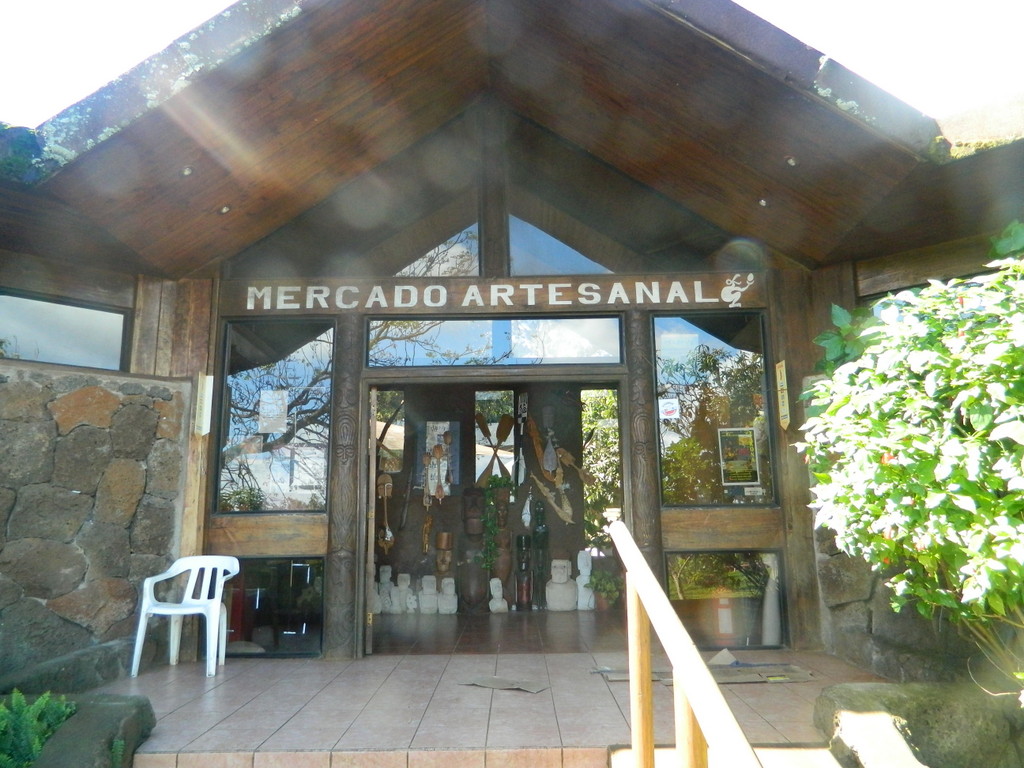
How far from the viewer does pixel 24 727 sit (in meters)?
2.96

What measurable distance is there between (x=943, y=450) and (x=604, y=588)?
16.6ft

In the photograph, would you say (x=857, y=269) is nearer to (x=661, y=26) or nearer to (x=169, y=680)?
(x=661, y=26)

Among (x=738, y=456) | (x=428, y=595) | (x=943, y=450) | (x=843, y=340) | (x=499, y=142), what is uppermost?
(x=499, y=142)

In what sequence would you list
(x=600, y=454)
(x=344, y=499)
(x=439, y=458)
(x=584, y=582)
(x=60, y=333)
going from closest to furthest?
1. (x=60, y=333)
2. (x=344, y=499)
3. (x=584, y=582)
4. (x=439, y=458)
5. (x=600, y=454)

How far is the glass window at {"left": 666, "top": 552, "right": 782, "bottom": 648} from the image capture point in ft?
16.3

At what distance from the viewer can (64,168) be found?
12.5ft

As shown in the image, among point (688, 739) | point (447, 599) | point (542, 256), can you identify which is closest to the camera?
point (688, 739)

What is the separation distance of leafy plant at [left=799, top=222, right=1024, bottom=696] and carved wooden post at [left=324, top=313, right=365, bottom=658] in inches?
116

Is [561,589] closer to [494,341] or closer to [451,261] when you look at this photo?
[494,341]

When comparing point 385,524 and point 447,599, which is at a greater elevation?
point 385,524

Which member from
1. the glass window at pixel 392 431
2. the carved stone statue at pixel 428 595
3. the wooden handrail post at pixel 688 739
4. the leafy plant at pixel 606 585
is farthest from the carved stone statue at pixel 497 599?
the wooden handrail post at pixel 688 739

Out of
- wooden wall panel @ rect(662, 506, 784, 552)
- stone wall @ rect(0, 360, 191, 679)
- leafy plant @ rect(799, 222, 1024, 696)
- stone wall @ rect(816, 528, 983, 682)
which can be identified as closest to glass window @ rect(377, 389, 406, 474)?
stone wall @ rect(0, 360, 191, 679)

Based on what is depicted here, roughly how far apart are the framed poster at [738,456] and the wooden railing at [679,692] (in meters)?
2.55

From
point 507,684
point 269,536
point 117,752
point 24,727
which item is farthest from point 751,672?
point 24,727
